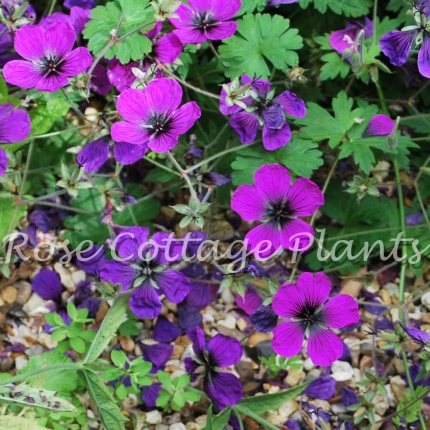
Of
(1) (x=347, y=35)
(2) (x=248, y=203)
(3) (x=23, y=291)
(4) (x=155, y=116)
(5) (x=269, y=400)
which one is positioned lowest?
(5) (x=269, y=400)

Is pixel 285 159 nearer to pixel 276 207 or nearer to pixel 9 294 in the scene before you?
pixel 276 207

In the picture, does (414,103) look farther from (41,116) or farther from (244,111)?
(41,116)

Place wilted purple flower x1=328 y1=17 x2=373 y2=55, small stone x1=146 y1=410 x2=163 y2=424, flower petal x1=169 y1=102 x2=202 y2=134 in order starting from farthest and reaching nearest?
wilted purple flower x1=328 y1=17 x2=373 y2=55 < small stone x1=146 y1=410 x2=163 y2=424 < flower petal x1=169 y1=102 x2=202 y2=134

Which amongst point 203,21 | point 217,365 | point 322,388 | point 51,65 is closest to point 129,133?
point 51,65

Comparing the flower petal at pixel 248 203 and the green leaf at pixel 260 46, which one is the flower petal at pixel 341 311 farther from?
the green leaf at pixel 260 46

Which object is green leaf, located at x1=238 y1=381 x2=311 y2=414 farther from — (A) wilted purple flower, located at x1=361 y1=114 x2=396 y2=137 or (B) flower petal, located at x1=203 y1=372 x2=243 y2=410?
(A) wilted purple flower, located at x1=361 y1=114 x2=396 y2=137

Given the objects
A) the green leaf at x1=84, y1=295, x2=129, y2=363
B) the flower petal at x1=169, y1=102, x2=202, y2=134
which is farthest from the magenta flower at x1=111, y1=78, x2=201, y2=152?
the green leaf at x1=84, y1=295, x2=129, y2=363
